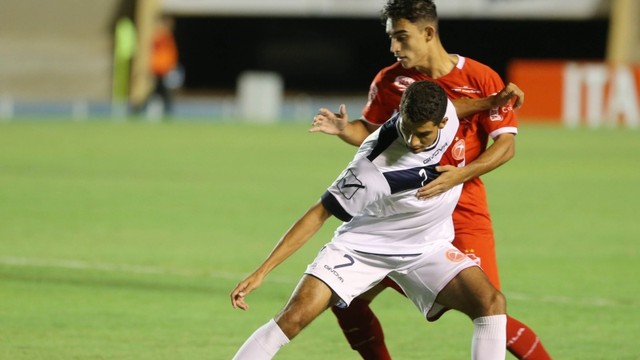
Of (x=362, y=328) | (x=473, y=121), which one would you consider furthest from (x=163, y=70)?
(x=362, y=328)

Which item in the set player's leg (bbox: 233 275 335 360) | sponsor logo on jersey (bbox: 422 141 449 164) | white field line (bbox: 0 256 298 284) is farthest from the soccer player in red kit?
white field line (bbox: 0 256 298 284)

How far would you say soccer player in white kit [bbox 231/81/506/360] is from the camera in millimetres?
6281

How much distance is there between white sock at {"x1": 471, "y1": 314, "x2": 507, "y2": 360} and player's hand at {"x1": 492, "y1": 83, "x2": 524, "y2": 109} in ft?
4.13

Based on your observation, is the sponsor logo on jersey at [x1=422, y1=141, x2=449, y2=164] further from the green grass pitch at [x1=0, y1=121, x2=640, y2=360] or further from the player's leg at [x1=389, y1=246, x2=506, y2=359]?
the green grass pitch at [x1=0, y1=121, x2=640, y2=360]

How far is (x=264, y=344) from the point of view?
20.3 feet

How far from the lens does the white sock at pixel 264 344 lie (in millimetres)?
6188

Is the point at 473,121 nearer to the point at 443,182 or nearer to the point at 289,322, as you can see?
the point at 443,182

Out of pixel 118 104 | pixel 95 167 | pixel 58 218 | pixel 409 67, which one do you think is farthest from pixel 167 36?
pixel 409 67

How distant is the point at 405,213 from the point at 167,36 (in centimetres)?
2897

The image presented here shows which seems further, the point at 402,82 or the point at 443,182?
the point at 402,82

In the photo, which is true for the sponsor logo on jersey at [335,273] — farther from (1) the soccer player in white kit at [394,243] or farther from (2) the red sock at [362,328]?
(2) the red sock at [362,328]

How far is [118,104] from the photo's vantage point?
38750 millimetres

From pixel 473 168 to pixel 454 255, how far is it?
0.53m

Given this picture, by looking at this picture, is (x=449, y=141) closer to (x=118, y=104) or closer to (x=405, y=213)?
(x=405, y=213)
